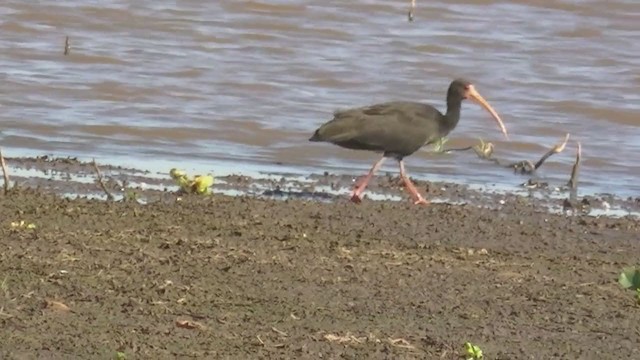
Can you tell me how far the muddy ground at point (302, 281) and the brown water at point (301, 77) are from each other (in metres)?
2.24

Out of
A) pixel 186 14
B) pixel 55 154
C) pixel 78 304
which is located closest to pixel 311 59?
pixel 186 14

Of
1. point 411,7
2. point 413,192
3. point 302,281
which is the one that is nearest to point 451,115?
point 413,192

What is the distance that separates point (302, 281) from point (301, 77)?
7.91 metres

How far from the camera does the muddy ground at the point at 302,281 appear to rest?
20.7 feet

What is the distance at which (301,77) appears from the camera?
15.1 meters

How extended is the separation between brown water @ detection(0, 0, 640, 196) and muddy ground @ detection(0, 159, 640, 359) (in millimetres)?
2237

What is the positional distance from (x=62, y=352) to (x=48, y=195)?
11.4ft

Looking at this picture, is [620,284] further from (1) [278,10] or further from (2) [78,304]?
(1) [278,10]

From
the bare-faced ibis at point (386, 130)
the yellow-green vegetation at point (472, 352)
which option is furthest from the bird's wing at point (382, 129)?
the yellow-green vegetation at point (472, 352)

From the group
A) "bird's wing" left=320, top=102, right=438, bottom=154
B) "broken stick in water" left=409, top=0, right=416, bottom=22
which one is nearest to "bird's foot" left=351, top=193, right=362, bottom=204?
"bird's wing" left=320, top=102, right=438, bottom=154

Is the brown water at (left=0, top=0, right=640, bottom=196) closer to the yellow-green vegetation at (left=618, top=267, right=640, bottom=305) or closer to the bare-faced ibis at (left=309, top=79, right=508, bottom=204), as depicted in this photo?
the bare-faced ibis at (left=309, top=79, right=508, bottom=204)

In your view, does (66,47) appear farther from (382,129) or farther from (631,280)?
(631,280)

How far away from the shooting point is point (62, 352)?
19.6 feet

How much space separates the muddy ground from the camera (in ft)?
20.7
